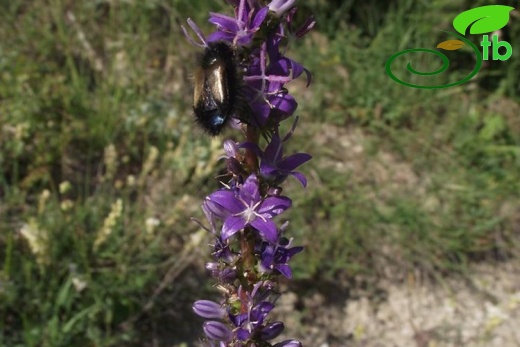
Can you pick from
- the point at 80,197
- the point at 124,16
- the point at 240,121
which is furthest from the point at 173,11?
the point at 240,121

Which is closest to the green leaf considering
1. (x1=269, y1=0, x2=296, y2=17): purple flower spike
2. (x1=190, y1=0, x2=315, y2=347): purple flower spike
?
(x1=190, y1=0, x2=315, y2=347): purple flower spike

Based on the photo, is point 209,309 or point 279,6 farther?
point 209,309

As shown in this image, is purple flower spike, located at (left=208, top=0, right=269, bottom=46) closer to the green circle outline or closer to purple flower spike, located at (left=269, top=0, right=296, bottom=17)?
purple flower spike, located at (left=269, top=0, right=296, bottom=17)

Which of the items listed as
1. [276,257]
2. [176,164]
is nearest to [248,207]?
[276,257]

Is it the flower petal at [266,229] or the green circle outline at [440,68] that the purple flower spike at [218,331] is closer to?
the flower petal at [266,229]

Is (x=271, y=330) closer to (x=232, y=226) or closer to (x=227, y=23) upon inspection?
(x=232, y=226)
